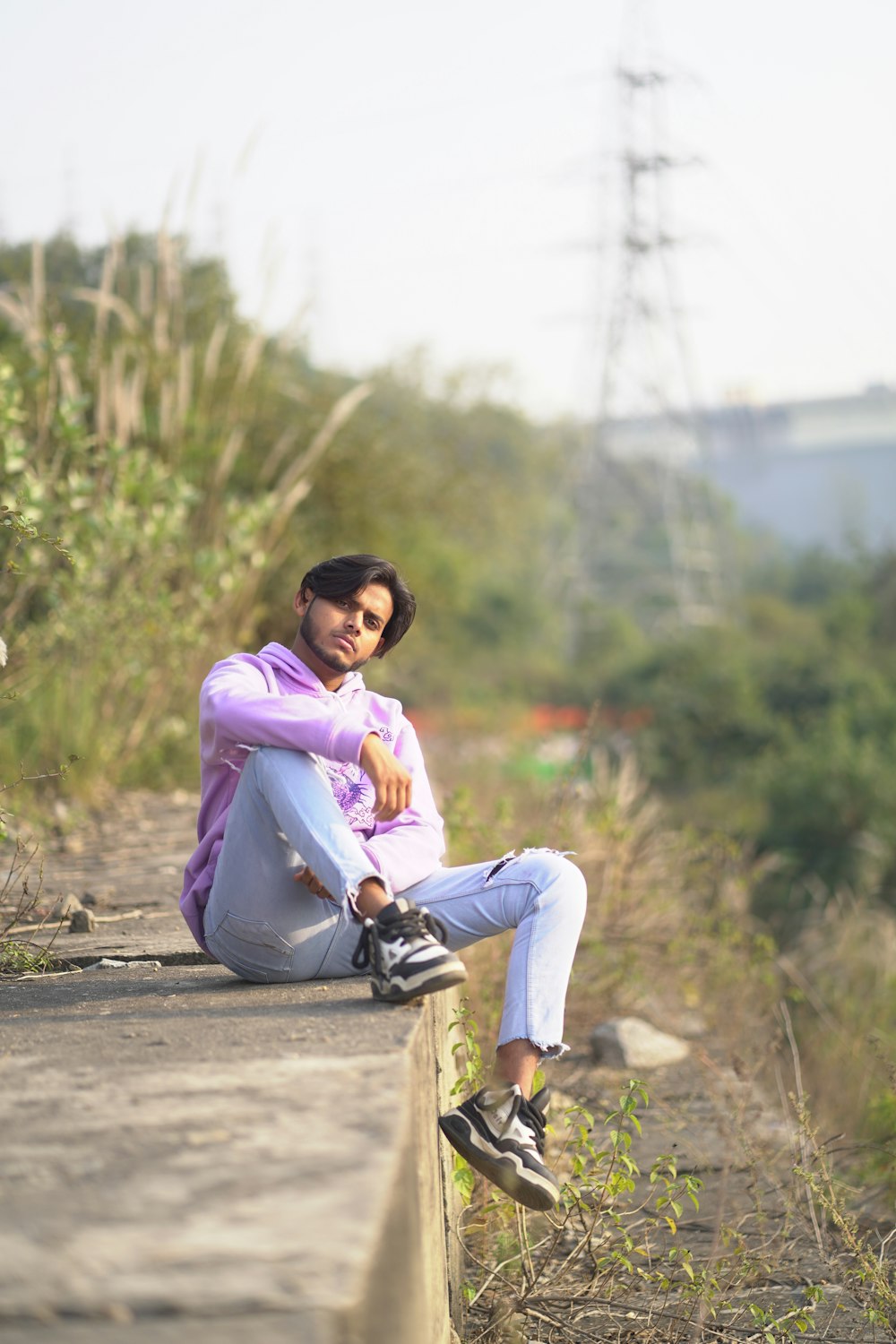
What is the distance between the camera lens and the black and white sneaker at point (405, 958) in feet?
8.39

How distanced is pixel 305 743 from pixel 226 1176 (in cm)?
120

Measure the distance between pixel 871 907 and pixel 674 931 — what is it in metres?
3.84

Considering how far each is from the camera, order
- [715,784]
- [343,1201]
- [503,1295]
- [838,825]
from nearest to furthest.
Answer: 1. [343,1201]
2. [503,1295]
3. [838,825]
4. [715,784]

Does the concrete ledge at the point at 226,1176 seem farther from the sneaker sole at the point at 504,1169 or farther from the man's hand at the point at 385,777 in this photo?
the man's hand at the point at 385,777

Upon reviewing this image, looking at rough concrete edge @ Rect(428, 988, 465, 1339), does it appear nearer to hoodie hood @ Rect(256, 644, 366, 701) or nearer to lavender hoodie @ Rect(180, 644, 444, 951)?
lavender hoodie @ Rect(180, 644, 444, 951)

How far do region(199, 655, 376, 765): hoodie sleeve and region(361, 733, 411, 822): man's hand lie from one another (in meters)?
0.03

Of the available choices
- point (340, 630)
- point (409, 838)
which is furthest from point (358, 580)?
point (409, 838)

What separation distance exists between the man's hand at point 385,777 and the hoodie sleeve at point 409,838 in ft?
0.42

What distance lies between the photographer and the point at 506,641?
29.1 metres

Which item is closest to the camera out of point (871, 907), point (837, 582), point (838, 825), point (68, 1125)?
point (68, 1125)

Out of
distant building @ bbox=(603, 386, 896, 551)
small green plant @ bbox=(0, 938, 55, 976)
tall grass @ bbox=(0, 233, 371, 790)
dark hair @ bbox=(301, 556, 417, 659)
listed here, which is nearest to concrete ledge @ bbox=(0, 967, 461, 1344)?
small green plant @ bbox=(0, 938, 55, 976)

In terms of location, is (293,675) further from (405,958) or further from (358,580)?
(405,958)

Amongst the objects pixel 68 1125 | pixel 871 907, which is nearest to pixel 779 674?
pixel 871 907

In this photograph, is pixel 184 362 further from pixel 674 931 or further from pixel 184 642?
pixel 674 931
